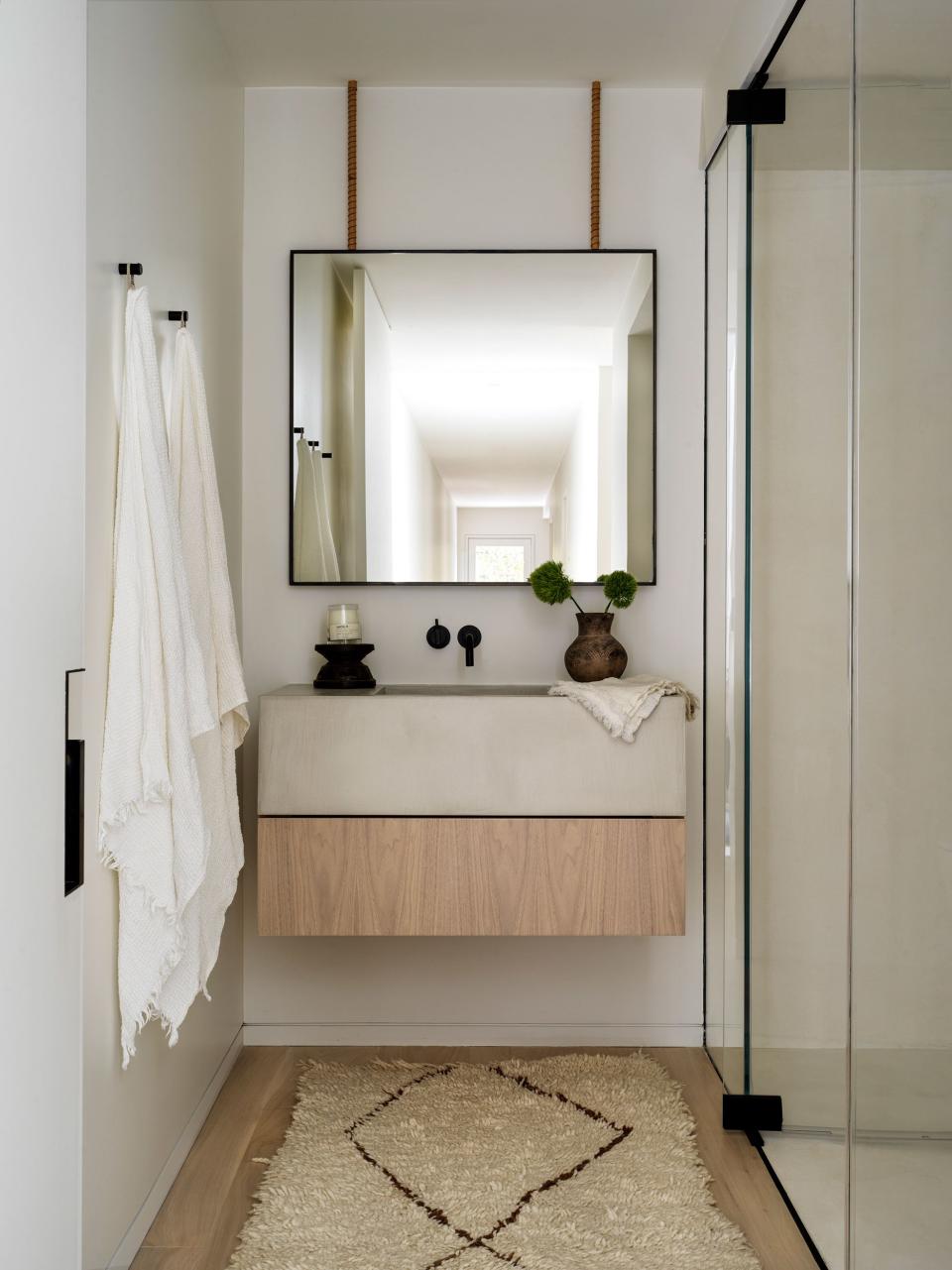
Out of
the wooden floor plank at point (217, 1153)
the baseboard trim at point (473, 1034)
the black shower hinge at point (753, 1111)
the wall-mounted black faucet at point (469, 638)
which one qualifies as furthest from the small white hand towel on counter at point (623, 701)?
the wooden floor plank at point (217, 1153)

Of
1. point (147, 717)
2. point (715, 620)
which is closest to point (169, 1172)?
point (147, 717)

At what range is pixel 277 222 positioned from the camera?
281 centimetres

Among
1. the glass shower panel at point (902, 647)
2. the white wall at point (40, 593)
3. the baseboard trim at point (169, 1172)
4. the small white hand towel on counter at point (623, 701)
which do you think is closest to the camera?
the white wall at point (40, 593)

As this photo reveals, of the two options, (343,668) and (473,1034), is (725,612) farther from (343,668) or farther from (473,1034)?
(473,1034)

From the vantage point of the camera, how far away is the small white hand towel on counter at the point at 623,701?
90.9 inches

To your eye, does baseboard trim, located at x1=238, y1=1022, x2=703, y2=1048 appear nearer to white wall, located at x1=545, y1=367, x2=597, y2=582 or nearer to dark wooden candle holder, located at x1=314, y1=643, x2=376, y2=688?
dark wooden candle holder, located at x1=314, y1=643, x2=376, y2=688

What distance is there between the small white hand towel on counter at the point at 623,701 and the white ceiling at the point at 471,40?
162 cm

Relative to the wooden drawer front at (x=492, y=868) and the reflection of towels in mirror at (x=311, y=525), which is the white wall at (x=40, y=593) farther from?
the reflection of towels in mirror at (x=311, y=525)

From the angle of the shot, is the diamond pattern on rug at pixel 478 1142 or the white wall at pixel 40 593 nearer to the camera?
the white wall at pixel 40 593

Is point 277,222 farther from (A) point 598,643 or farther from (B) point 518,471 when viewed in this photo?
(A) point 598,643

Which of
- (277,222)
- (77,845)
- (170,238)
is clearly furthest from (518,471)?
(77,845)

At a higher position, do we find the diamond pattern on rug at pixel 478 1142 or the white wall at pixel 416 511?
the white wall at pixel 416 511

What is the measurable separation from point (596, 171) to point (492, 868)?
188 centimetres

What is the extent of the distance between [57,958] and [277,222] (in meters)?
2.31
